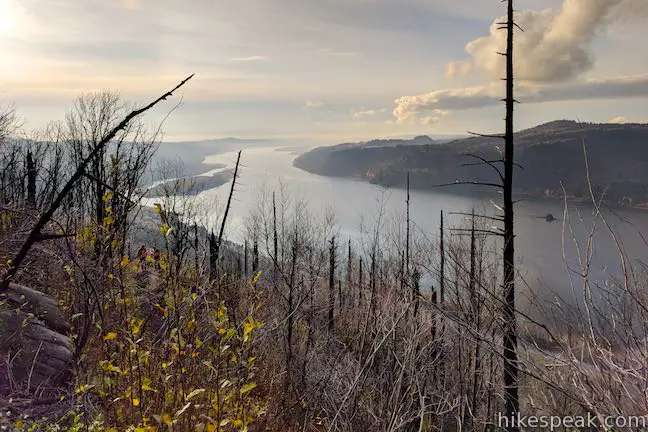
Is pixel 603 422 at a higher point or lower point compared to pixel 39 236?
lower

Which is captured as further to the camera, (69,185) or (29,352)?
(29,352)

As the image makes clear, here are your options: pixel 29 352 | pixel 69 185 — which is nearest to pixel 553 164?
pixel 29 352

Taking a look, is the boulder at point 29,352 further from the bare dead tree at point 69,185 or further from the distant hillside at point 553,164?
the distant hillside at point 553,164

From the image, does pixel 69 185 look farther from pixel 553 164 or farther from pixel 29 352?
pixel 553 164

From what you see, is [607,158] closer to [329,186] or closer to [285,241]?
[329,186]

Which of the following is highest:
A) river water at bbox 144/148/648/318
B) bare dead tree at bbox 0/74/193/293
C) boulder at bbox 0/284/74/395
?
bare dead tree at bbox 0/74/193/293

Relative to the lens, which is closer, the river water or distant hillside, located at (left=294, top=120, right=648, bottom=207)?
the river water

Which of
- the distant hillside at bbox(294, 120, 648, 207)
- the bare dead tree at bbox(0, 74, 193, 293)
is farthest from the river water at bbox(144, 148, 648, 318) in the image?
the distant hillside at bbox(294, 120, 648, 207)

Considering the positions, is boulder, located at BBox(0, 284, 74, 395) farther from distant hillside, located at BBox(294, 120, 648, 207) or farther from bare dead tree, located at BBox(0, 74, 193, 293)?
distant hillside, located at BBox(294, 120, 648, 207)

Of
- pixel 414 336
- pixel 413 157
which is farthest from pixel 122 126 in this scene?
pixel 413 157

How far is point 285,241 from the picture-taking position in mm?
35250

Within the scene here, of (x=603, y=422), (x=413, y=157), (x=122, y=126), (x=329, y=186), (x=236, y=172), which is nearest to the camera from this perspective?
(x=122, y=126)

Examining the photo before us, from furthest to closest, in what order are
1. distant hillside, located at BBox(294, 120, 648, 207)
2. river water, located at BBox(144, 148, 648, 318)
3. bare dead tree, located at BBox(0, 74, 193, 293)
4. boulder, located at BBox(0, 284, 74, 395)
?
distant hillside, located at BBox(294, 120, 648, 207) < river water, located at BBox(144, 148, 648, 318) < boulder, located at BBox(0, 284, 74, 395) < bare dead tree, located at BBox(0, 74, 193, 293)

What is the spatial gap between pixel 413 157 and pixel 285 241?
563 ft
